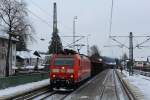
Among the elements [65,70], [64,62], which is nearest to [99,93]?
[65,70]

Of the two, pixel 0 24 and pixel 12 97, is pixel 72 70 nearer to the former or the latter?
pixel 12 97

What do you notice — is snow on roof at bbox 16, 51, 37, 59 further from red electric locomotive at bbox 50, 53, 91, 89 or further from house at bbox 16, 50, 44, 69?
red electric locomotive at bbox 50, 53, 91, 89

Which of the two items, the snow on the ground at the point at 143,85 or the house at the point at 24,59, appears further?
the house at the point at 24,59

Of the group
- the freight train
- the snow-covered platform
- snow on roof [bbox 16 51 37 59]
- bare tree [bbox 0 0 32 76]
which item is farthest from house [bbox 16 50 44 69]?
the freight train

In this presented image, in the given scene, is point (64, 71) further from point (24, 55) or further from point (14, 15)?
point (24, 55)

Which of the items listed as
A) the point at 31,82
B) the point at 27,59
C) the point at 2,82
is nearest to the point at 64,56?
the point at 2,82

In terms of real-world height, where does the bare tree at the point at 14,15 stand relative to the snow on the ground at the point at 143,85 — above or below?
above

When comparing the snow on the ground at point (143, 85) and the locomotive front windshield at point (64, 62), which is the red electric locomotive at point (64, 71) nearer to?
the locomotive front windshield at point (64, 62)

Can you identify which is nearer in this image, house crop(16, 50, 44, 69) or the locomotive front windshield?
the locomotive front windshield

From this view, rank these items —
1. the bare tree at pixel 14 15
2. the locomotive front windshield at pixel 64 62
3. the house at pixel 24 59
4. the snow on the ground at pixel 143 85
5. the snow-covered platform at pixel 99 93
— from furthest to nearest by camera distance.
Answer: the house at pixel 24 59 < the bare tree at pixel 14 15 < the locomotive front windshield at pixel 64 62 < the snow on the ground at pixel 143 85 < the snow-covered platform at pixel 99 93

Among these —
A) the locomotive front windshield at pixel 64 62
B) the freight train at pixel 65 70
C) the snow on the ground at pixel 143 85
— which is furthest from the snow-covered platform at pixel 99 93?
the locomotive front windshield at pixel 64 62

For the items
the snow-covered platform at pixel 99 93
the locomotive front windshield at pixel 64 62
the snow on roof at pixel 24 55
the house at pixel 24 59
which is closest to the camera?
the snow-covered platform at pixel 99 93

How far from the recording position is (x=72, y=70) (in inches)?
1287

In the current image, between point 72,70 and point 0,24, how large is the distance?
71.4 feet
